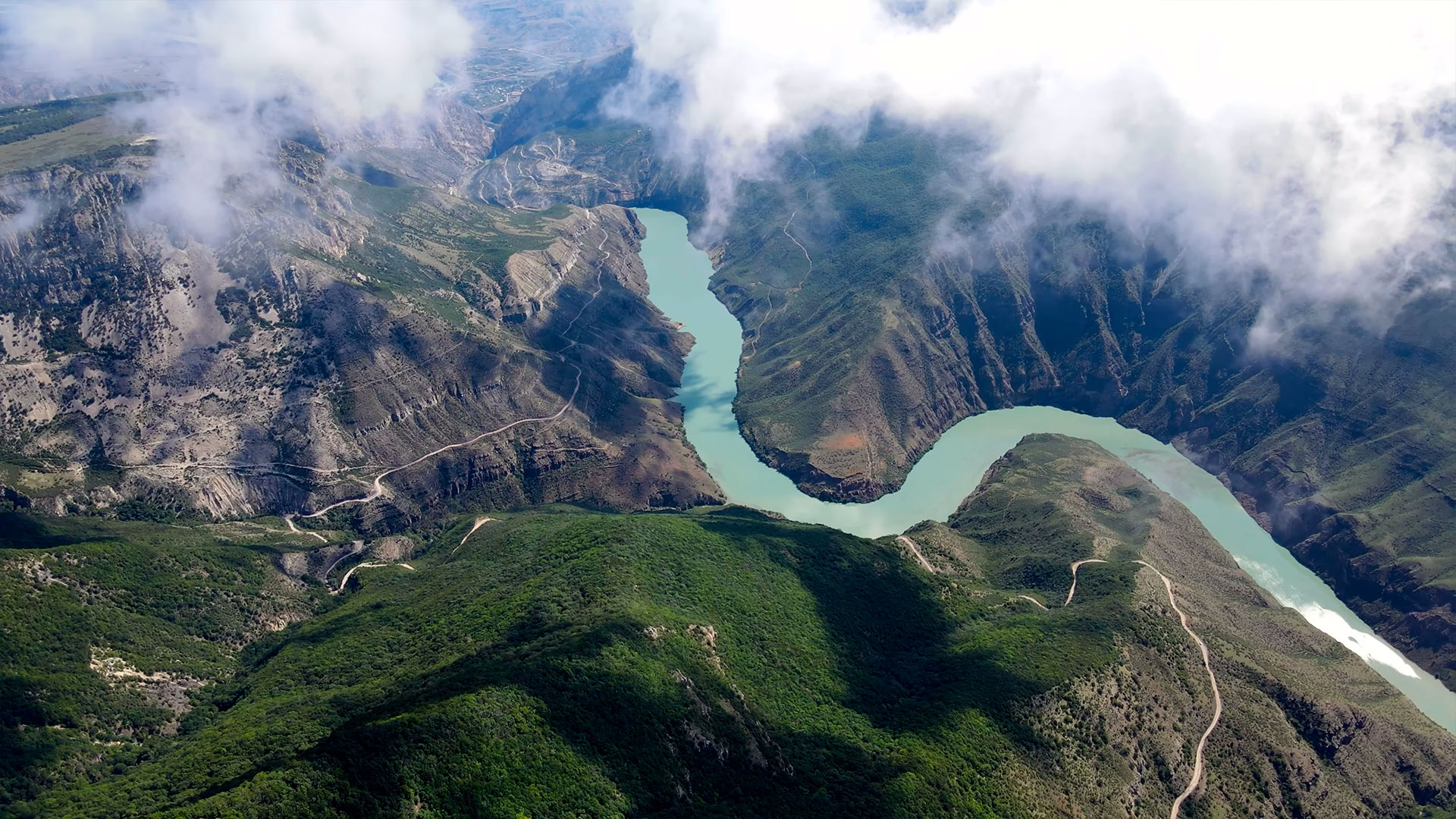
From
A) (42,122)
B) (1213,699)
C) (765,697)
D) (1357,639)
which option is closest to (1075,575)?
(1213,699)

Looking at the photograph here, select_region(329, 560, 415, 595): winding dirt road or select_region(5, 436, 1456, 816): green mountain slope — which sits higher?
select_region(5, 436, 1456, 816): green mountain slope

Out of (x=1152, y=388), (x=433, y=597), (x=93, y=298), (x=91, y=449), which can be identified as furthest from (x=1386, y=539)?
(x=93, y=298)

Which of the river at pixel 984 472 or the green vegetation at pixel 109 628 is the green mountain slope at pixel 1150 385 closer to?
the river at pixel 984 472

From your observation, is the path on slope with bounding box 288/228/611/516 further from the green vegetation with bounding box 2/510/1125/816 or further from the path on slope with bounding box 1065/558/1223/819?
the path on slope with bounding box 1065/558/1223/819

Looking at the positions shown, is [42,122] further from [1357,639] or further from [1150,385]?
[1357,639]

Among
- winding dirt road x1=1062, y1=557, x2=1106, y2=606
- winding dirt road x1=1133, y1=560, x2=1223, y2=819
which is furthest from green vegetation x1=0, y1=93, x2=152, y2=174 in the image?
winding dirt road x1=1133, y1=560, x2=1223, y2=819
